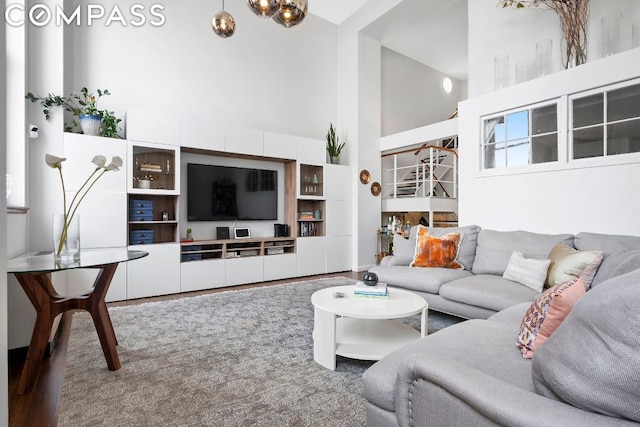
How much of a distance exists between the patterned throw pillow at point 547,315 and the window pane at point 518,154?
9.53ft

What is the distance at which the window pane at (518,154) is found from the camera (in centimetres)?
376

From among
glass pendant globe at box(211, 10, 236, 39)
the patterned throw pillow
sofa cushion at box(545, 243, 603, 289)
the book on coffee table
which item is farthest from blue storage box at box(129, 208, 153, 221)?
sofa cushion at box(545, 243, 603, 289)

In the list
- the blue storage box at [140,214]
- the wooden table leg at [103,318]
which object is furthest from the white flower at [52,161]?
the blue storage box at [140,214]

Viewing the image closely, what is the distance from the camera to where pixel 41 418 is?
63.9 inches

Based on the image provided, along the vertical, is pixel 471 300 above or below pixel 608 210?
below

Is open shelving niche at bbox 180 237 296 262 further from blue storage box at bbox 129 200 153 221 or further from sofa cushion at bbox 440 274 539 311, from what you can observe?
sofa cushion at bbox 440 274 539 311

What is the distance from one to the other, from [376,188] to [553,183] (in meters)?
3.03

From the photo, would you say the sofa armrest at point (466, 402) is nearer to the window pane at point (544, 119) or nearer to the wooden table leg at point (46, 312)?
the wooden table leg at point (46, 312)

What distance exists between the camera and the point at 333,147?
5945 millimetres

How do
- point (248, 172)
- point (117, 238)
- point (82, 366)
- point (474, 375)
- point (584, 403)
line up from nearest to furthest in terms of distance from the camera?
1. point (584, 403)
2. point (474, 375)
3. point (82, 366)
4. point (117, 238)
5. point (248, 172)

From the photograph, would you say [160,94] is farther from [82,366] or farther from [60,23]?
[82,366]

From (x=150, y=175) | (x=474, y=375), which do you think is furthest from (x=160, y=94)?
(x=474, y=375)

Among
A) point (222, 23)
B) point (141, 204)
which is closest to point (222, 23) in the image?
point (222, 23)

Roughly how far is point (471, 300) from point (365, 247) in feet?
11.1
